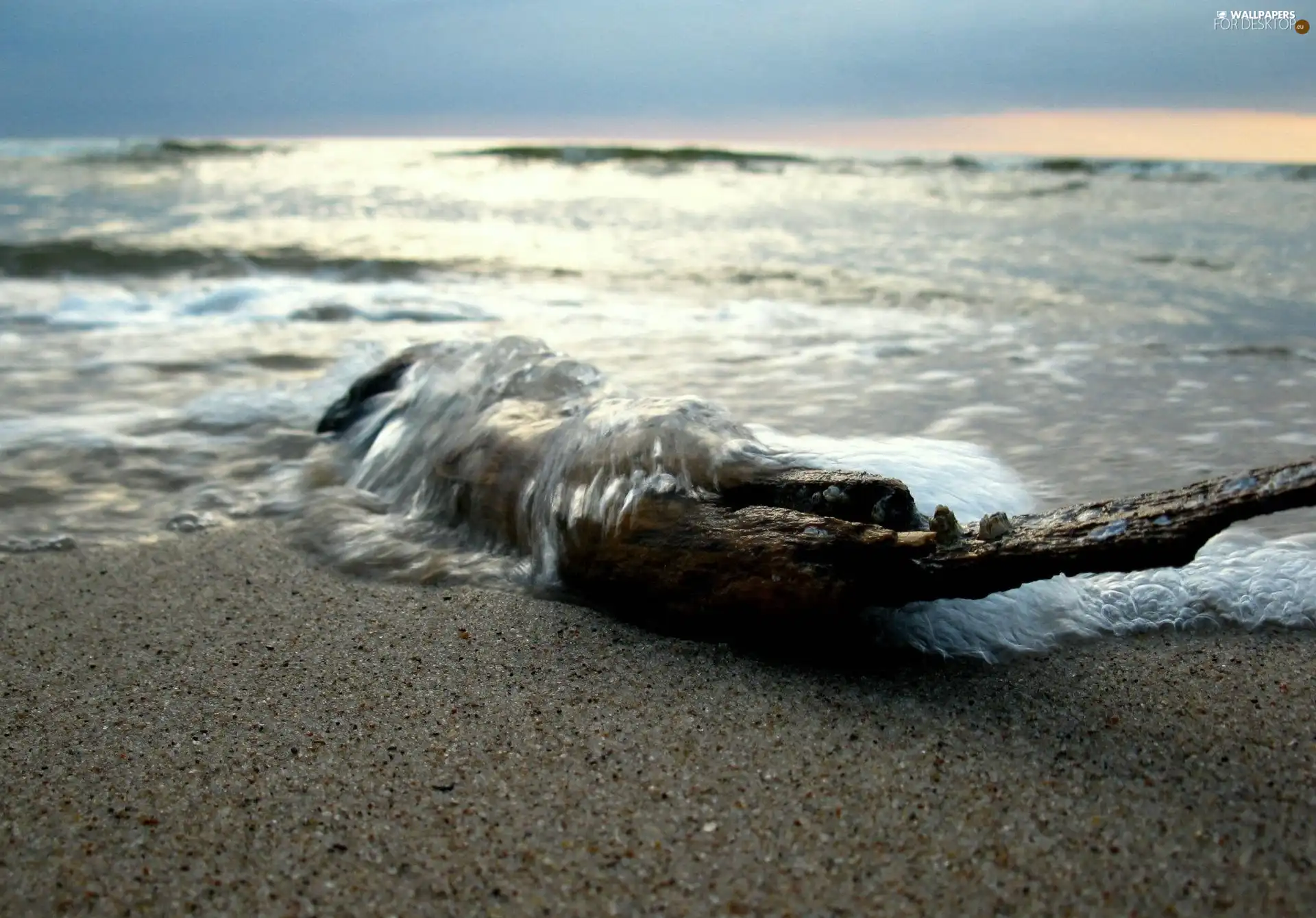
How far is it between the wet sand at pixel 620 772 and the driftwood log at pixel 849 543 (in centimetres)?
11

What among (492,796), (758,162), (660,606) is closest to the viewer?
(492,796)

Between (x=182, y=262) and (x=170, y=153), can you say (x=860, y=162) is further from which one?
(x=182, y=262)

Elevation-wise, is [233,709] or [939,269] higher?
[939,269]

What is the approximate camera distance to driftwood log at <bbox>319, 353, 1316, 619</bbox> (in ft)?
5.25

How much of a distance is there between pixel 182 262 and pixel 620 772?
780 cm

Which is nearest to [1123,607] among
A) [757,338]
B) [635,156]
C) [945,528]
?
[945,528]

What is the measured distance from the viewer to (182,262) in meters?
8.16

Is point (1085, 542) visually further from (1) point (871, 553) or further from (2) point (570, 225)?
(2) point (570, 225)

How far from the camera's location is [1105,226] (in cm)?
1002

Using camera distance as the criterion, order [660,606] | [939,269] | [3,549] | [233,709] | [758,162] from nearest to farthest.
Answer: [233,709] → [660,606] → [3,549] → [939,269] → [758,162]

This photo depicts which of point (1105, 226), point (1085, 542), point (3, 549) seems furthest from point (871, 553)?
point (1105, 226)

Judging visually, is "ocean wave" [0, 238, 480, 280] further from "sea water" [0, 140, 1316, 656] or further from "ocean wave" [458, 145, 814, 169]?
"ocean wave" [458, 145, 814, 169]

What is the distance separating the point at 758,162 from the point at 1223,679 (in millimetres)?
18129

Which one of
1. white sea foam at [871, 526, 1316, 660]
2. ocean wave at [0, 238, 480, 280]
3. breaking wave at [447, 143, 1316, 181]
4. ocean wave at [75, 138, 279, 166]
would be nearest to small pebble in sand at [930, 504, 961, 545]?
white sea foam at [871, 526, 1316, 660]
